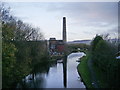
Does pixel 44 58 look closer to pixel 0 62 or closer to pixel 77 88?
pixel 77 88

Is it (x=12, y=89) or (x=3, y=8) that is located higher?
(x=3, y=8)

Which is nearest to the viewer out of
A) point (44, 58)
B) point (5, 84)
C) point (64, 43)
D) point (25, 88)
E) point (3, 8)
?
point (5, 84)

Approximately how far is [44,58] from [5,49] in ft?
73.0

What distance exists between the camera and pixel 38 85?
1734 centimetres

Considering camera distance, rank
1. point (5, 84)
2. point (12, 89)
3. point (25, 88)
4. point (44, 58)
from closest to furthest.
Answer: point (5, 84) < point (12, 89) < point (25, 88) < point (44, 58)

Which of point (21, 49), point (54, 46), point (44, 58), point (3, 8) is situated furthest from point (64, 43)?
point (3, 8)

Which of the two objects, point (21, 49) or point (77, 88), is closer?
point (77, 88)

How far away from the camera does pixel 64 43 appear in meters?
59.4

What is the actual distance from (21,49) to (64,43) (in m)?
41.9

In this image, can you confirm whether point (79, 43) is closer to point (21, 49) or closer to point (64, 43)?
point (64, 43)

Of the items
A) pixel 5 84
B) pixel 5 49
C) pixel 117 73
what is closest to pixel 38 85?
pixel 5 84

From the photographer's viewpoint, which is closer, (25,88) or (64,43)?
(25,88)

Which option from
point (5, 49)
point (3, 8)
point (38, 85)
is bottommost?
point (38, 85)

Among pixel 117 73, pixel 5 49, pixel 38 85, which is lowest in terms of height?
A: pixel 38 85
